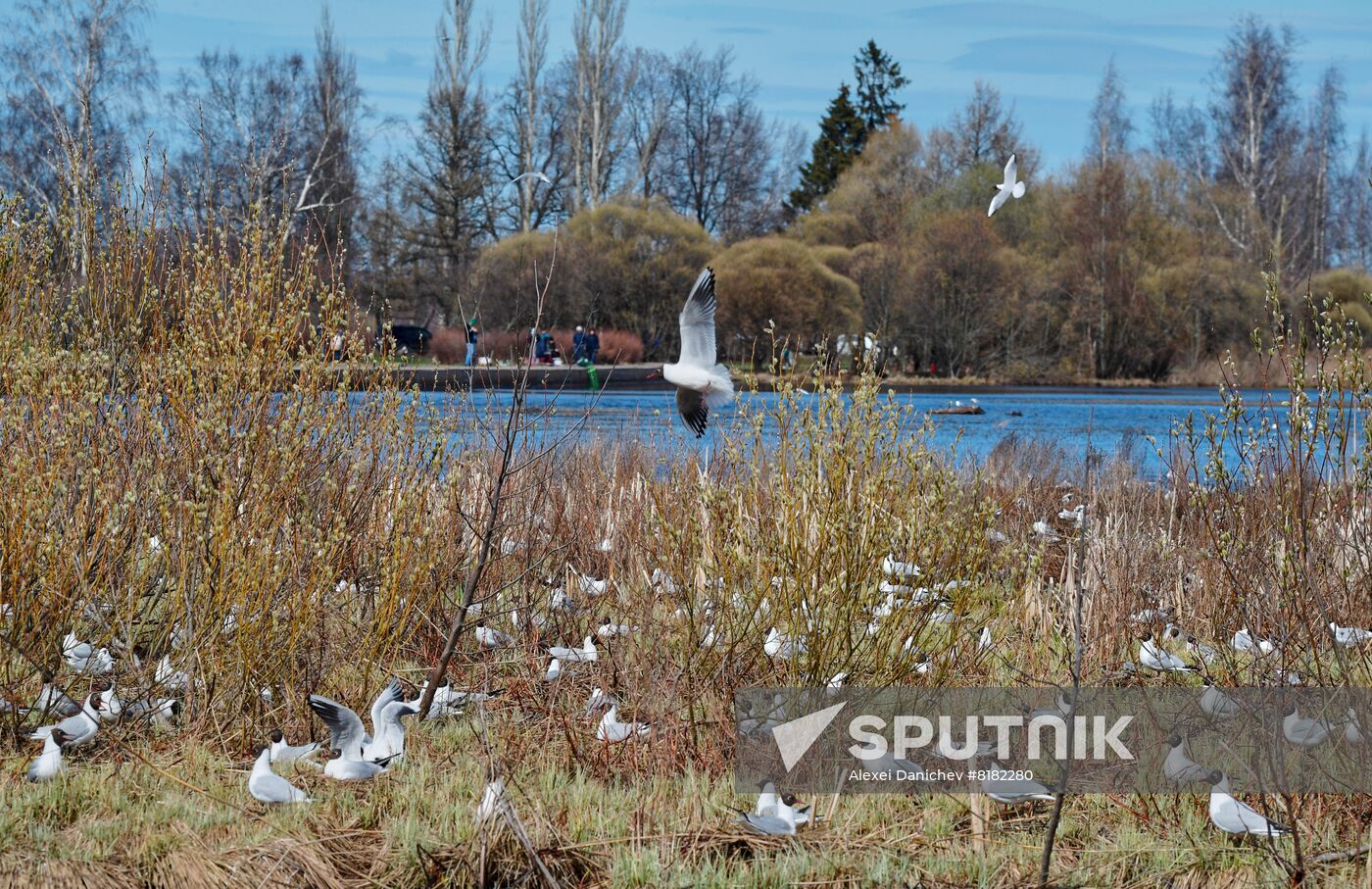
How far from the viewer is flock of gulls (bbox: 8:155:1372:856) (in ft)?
10.9

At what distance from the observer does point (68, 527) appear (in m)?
4.11

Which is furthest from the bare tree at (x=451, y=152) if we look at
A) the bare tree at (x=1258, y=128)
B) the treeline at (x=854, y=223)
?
the bare tree at (x=1258, y=128)

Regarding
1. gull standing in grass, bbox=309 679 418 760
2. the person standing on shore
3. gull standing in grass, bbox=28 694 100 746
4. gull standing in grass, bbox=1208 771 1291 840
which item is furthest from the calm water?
gull standing in grass, bbox=1208 771 1291 840

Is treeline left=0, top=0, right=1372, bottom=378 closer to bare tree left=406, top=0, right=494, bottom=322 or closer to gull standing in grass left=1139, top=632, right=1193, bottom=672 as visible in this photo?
bare tree left=406, top=0, right=494, bottom=322

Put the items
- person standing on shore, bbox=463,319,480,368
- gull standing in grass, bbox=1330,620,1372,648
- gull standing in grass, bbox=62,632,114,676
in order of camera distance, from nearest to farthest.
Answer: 1. gull standing in grass, bbox=62,632,114,676
2. gull standing in grass, bbox=1330,620,1372,648
3. person standing on shore, bbox=463,319,480,368

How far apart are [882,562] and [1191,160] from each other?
40478mm

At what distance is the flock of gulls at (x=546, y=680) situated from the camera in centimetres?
333

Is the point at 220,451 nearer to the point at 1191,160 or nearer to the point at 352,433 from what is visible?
the point at 352,433

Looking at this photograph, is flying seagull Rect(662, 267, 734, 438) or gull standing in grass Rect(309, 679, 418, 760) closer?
gull standing in grass Rect(309, 679, 418, 760)

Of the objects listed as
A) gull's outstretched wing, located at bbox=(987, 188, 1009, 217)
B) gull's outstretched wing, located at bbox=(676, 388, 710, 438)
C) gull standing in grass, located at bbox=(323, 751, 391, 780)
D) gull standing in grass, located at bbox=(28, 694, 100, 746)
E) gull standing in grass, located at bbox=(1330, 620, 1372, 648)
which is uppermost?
gull's outstretched wing, located at bbox=(987, 188, 1009, 217)

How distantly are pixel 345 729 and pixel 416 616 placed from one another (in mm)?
1237

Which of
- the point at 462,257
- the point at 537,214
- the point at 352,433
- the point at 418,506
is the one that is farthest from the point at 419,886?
the point at 537,214

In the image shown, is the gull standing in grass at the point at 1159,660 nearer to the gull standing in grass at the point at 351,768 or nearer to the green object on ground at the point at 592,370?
the green object on ground at the point at 592,370

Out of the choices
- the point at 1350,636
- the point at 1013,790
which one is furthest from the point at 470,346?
the point at 1013,790
